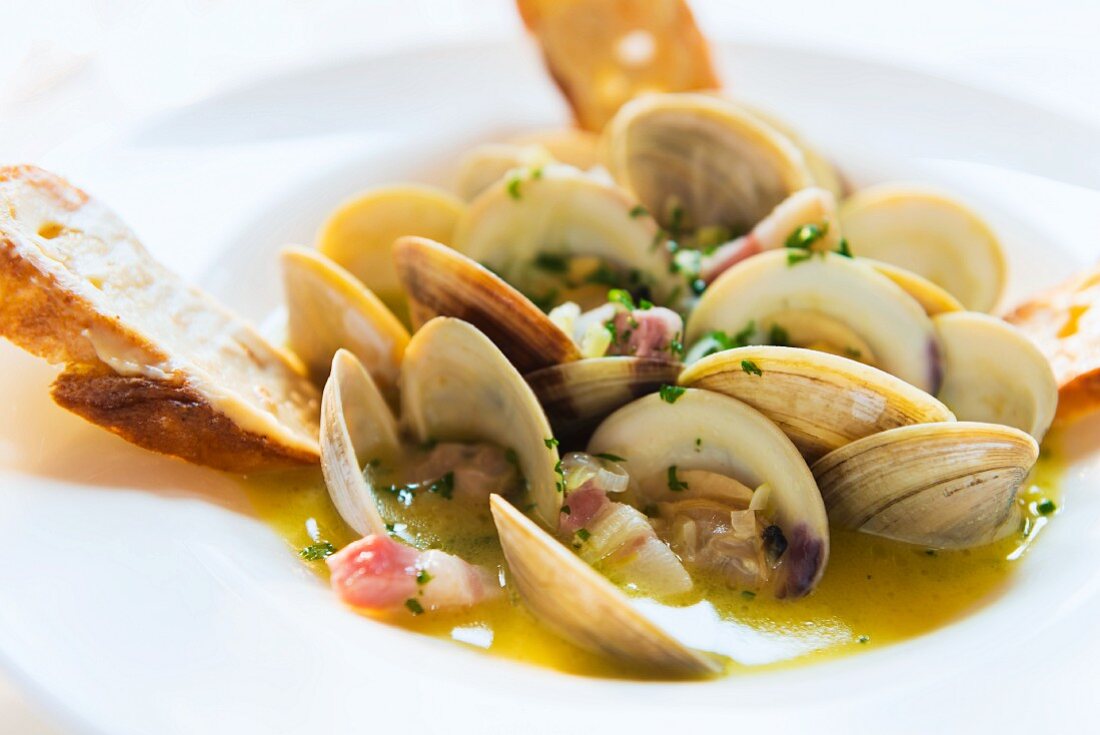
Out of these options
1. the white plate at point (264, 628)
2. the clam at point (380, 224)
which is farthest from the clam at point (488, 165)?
the white plate at point (264, 628)

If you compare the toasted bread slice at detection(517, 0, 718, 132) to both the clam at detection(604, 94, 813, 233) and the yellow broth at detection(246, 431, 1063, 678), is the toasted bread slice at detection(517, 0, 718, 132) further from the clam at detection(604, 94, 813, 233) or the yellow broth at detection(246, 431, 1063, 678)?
the yellow broth at detection(246, 431, 1063, 678)

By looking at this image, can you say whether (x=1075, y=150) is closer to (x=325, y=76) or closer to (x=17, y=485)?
(x=325, y=76)

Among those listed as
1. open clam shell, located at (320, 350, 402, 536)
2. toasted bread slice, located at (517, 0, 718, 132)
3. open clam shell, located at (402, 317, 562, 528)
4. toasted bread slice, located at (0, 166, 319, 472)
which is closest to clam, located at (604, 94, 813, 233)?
toasted bread slice, located at (517, 0, 718, 132)

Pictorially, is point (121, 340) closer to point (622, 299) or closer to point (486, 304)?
point (486, 304)

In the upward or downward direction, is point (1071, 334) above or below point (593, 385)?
below

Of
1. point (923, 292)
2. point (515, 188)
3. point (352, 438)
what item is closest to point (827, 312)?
point (923, 292)

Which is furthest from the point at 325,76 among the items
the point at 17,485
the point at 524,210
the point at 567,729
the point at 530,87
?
the point at 567,729

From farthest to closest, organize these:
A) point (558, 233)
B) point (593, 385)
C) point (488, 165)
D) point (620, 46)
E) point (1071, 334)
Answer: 1. point (620, 46)
2. point (488, 165)
3. point (558, 233)
4. point (1071, 334)
5. point (593, 385)
